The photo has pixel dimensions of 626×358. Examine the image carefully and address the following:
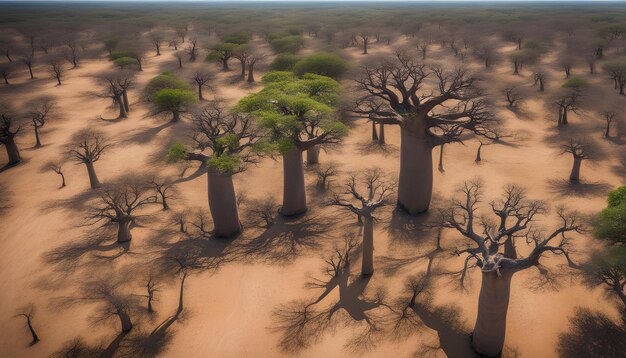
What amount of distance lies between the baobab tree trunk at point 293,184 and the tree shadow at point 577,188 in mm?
13338

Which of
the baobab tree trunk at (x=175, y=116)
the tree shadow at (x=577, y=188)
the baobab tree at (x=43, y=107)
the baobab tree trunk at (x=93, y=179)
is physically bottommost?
the tree shadow at (x=577, y=188)

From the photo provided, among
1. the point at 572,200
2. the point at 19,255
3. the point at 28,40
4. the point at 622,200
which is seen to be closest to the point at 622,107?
the point at 572,200

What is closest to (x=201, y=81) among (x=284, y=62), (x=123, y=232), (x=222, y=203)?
(x=284, y=62)

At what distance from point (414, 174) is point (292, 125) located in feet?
19.5

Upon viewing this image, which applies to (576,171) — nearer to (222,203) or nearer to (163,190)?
(222,203)

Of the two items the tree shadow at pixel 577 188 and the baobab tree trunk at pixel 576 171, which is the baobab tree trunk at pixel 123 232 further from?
the baobab tree trunk at pixel 576 171

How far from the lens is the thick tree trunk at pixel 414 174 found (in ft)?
57.3

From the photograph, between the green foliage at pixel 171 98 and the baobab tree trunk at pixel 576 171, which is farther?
the green foliage at pixel 171 98

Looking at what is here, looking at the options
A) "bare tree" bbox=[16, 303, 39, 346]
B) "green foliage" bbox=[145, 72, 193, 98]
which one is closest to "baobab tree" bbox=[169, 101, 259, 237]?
"bare tree" bbox=[16, 303, 39, 346]

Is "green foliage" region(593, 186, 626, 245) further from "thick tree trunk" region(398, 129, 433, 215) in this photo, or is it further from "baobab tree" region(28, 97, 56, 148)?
"baobab tree" region(28, 97, 56, 148)

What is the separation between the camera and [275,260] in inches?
641

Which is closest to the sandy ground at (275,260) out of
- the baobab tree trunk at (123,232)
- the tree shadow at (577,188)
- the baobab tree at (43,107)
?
the tree shadow at (577,188)

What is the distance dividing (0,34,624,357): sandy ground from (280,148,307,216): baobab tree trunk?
2.28 ft

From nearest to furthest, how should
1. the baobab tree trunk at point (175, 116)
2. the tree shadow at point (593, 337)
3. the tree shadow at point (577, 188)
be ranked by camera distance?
the tree shadow at point (593, 337)
the tree shadow at point (577, 188)
the baobab tree trunk at point (175, 116)
